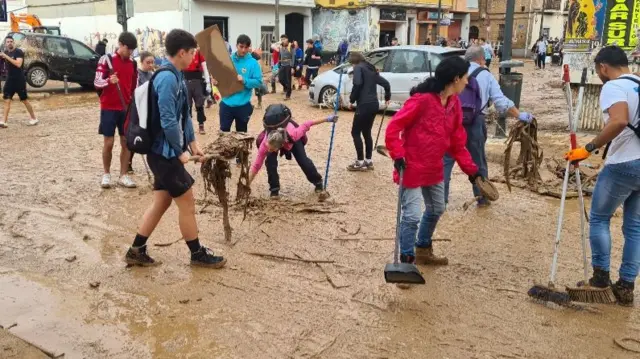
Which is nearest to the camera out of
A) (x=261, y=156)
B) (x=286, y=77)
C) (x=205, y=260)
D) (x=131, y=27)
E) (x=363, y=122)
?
(x=205, y=260)

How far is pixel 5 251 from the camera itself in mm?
5129

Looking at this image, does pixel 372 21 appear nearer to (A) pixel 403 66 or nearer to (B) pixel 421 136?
(A) pixel 403 66

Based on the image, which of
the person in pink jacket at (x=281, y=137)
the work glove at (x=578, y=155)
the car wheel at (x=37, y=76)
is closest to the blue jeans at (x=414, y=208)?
the work glove at (x=578, y=155)

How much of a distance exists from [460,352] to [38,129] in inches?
412

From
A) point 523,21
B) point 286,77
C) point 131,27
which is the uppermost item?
point 523,21

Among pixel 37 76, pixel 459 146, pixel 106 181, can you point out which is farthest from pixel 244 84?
pixel 37 76

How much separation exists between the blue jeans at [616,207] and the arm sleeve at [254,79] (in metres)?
4.67

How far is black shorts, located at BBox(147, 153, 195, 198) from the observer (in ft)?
14.4

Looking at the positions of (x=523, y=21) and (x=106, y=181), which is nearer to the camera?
(x=106, y=181)

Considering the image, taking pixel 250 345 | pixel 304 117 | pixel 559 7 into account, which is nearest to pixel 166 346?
pixel 250 345

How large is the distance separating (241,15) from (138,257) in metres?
25.6

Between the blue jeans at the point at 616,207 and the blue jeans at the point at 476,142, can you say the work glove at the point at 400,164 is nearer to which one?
the blue jeans at the point at 616,207

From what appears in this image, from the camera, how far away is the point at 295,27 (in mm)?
32719

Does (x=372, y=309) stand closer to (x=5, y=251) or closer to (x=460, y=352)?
(x=460, y=352)
